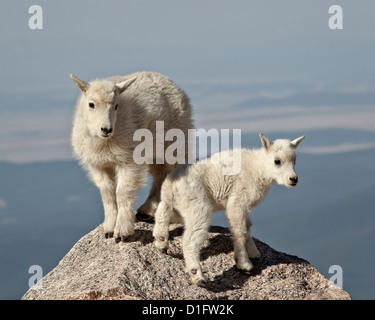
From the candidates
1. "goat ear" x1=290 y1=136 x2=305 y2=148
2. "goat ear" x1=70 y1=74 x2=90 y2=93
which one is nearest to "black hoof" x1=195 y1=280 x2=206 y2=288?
"goat ear" x1=290 y1=136 x2=305 y2=148

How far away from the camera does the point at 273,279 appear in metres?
8.77

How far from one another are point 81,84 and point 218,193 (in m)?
2.69

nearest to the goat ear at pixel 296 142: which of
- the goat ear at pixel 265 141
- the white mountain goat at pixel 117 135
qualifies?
the goat ear at pixel 265 141

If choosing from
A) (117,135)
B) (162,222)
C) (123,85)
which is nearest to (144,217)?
(162,222)

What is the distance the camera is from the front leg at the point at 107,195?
9492 millimetres

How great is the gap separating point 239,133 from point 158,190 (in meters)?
1.95

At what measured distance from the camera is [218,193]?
336 inches

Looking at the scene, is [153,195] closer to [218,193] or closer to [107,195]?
[107,195]

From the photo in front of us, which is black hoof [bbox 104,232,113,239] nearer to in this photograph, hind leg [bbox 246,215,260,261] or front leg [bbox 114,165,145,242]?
front leg [bbox 114,165,145,242]

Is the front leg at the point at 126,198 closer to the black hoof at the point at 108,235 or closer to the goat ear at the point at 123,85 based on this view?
the black hoof at the point at 108,235

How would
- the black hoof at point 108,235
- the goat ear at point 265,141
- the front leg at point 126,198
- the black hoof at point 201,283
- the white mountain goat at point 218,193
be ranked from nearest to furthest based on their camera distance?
1. the black hoof at point 201,283
2. the white mountain goat at point 218,193
3. the goat ear at point 265,141
4. the front leg at point 126,198
5. the black hoof at point 108,235

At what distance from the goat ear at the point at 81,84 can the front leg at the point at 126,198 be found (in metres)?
1.39
